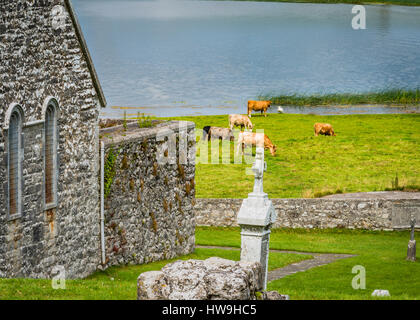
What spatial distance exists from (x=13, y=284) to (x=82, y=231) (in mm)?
6917

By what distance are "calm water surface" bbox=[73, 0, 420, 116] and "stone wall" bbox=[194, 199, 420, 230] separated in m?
33.0

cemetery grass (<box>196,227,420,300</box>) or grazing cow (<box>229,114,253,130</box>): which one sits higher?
grazing cow (<box>229,114,253,130</box>)

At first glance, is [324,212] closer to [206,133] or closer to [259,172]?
[206,133]

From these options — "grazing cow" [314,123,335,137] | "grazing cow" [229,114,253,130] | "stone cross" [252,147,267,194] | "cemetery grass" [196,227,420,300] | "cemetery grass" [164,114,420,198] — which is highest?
"stone cross" [252,147,267,194]

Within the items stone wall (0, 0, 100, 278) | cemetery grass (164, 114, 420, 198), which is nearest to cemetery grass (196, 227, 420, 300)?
cemetery grass (164, 114, 420, 198)

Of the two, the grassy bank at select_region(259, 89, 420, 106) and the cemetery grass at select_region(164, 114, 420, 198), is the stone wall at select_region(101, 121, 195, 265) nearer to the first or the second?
the cemetery grass at select_region(164, 114, 420, 198)

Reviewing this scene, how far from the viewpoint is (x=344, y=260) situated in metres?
27.3

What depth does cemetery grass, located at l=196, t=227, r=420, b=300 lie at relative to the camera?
71.1ft

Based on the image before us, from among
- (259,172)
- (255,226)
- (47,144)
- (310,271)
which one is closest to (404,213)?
(310,271)

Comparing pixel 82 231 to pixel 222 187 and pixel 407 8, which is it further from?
pixel 407 8

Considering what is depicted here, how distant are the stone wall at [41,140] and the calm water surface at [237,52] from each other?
144ft

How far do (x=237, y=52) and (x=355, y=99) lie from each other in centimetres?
3495

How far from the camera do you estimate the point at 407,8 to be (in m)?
134
